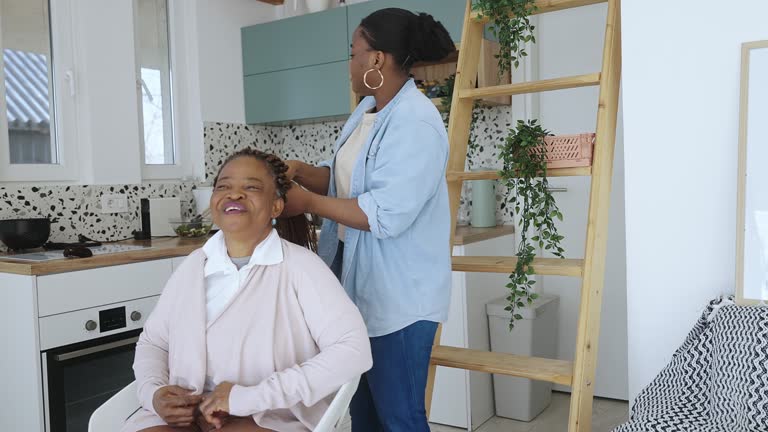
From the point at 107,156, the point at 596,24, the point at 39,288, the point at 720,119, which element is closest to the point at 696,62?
the point at 720,119

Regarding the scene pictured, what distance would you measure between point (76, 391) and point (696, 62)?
92.5 inches

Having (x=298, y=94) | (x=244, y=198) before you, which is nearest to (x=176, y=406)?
(x=244, y=198)

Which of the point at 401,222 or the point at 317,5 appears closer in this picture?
the point at 401,222

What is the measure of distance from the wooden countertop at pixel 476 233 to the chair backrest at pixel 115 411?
1.60m

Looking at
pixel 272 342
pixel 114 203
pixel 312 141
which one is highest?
pixel 312 141

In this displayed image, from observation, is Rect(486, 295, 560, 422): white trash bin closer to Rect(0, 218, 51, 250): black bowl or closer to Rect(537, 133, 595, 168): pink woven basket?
Rect(537, 133, 595, 168): pink woven basket

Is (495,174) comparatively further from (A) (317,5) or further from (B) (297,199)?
(A) (317,5)

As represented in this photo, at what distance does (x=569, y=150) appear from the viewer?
2.07m

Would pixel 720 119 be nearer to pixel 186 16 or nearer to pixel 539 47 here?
pixel 539 47

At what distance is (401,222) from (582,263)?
0.66 metres

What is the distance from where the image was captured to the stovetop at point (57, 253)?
2668 mm

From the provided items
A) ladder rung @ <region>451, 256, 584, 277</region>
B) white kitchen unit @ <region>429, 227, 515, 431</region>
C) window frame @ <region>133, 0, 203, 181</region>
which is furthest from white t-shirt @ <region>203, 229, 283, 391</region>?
window frame @ <region>133, 0, 203, 181</region>

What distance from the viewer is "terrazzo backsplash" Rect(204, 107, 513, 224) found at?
11.9 ft

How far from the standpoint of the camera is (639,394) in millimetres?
1810
